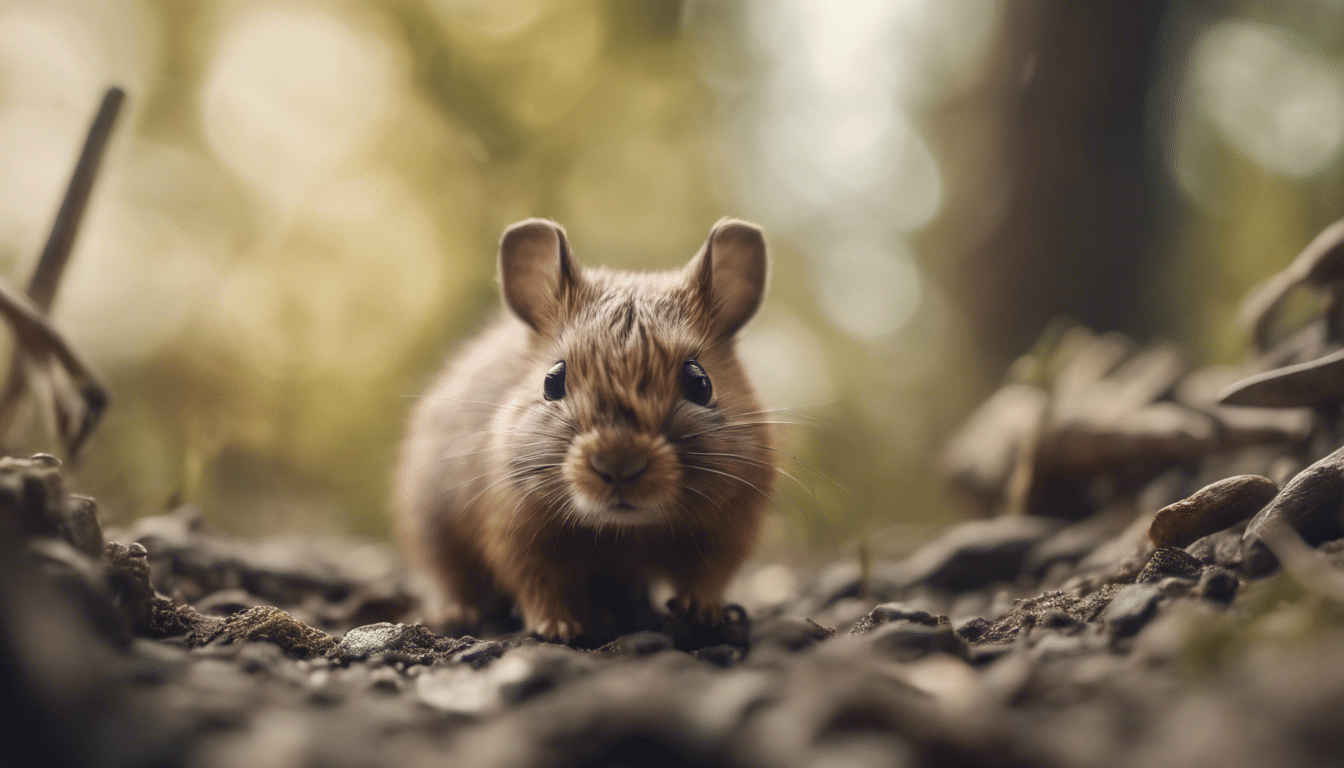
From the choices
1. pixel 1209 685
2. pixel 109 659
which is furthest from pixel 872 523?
pixel 109 659

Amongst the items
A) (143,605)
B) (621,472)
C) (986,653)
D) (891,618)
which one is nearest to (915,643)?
(986,653)

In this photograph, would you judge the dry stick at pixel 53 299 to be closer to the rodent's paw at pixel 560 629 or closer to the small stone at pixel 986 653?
the rodent's paw at pixel 560 629

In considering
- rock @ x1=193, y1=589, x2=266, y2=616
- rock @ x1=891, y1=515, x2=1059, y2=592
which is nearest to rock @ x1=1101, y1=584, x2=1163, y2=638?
rock @ x1=891, y1=515, x2=1059, y2=592

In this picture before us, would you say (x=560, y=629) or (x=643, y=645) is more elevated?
(x=643, y=645)

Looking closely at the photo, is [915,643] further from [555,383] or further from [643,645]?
[555,383]

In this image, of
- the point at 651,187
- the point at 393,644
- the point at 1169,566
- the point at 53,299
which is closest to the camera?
the point at 1169,566

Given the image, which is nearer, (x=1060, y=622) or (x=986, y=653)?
(x=986, y=653)

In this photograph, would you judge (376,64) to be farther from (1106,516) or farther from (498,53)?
(1106,516)
